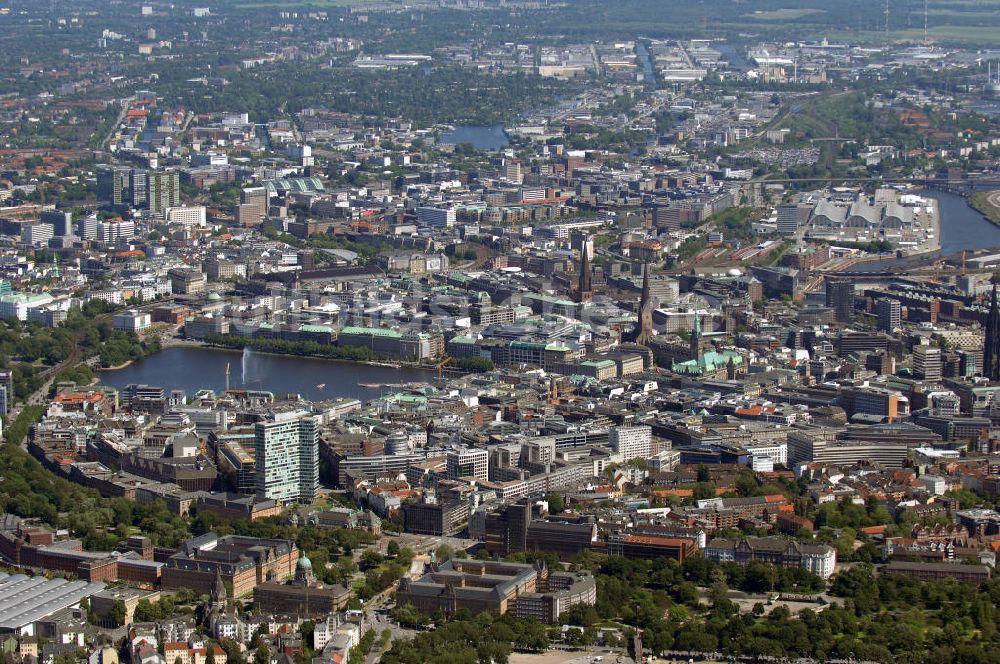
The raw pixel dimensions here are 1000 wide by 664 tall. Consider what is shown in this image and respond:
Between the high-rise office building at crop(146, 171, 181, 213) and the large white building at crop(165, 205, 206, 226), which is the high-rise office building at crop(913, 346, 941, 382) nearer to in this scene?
the large white building at crop(165, 205, 206, 226)

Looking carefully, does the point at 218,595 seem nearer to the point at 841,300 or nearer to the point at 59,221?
the point at 841,300

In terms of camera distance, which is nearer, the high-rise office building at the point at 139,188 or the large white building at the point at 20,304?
the large white building at the point at 20,304

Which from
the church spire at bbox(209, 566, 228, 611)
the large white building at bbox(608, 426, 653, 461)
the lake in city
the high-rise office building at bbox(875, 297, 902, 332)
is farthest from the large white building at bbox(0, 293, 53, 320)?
the lake in city

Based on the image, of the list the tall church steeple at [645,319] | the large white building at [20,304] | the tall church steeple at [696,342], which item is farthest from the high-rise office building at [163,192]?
the tall church steeple at [696,342]

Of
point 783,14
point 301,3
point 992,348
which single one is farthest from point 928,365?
point 301,3

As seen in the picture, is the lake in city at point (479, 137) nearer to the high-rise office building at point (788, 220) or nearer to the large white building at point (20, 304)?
the high-rise office building at point (788, 220)

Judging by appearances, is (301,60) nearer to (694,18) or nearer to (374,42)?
(374,42)
